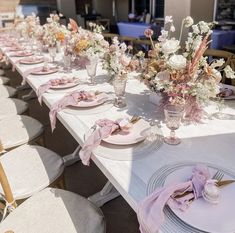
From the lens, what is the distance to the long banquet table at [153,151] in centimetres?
89

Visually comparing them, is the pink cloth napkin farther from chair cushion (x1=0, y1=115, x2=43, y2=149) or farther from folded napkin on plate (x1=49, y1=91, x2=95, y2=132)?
chair cushion (x1=0, y1=115, x2=43, y2=149)

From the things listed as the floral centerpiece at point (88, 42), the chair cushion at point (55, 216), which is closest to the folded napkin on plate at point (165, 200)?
the chair cushion at point (55, 216)

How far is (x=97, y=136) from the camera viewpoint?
1080 millimetres

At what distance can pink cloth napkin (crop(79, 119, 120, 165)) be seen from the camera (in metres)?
1.04

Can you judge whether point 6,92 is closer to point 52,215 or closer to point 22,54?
point 22,54

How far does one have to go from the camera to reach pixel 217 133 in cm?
118

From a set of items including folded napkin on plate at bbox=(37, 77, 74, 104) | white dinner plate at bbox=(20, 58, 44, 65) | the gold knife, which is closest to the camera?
the gold knife

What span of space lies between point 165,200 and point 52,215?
61 cm

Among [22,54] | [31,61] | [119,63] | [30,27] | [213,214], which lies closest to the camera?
[213,214]

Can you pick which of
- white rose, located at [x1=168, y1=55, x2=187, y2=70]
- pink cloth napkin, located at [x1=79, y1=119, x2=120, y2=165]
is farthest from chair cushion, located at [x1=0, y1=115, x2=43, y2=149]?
white rose, located at [x1=168, y1=55, x2=187, y2=70]

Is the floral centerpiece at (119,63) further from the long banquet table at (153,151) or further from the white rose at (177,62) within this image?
the white rose at (177,62)

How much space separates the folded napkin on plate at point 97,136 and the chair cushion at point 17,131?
865 mm

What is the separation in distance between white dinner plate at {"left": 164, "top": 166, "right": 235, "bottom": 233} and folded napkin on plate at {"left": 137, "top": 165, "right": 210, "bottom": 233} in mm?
21

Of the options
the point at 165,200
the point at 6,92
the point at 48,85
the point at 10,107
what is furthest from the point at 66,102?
the point at 6,92
